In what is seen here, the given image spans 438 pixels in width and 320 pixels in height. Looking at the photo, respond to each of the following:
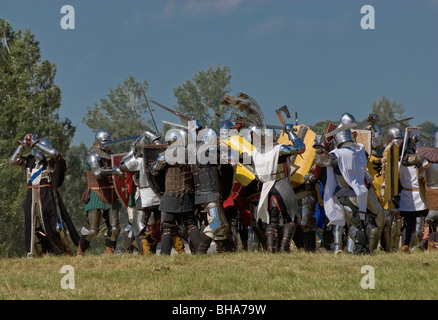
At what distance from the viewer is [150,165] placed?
10391 mm

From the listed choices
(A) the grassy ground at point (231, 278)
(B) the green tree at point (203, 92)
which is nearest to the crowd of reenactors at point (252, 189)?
(A) the grassy ground at point (231, 278)

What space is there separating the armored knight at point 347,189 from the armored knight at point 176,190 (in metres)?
1.65

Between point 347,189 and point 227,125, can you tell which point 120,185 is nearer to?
point 227,125

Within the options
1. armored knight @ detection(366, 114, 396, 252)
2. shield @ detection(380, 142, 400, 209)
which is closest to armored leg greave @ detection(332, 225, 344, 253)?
armored knight @ detection(366, 114, 396, 252)

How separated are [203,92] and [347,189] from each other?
32.8 m

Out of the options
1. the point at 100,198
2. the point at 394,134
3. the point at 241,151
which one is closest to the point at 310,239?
the point at 241,151

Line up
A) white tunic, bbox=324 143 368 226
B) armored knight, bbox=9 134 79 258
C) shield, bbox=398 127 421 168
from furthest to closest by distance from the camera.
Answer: armored knight, bbox=9 134 79 258
shield, bbox=398 127 421 168
white tunic, bbox=324 143 368 226

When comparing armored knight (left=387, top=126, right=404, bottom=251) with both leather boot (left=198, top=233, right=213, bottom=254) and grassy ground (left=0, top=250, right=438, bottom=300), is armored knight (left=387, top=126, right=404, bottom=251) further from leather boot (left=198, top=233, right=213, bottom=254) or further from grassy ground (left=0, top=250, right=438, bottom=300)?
leather boot (left=198, top=233, right=213, bottom=254)

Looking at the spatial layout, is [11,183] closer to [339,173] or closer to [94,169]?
[94,169]

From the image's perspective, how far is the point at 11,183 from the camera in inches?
1006

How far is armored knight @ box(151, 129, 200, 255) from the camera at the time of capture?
10.1 meters

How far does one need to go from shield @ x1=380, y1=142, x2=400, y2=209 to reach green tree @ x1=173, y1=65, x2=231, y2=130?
29.9 m
